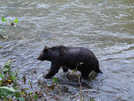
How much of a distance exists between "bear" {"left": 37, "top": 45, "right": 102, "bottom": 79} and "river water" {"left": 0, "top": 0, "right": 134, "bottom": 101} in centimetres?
39

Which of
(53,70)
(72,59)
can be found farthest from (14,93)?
(72,59)

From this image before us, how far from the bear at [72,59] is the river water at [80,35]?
0.39m

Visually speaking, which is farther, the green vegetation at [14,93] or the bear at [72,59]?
the bear at [72,59]

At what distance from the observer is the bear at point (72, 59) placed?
22.9ft

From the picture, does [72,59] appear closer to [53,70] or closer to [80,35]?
[53,70]

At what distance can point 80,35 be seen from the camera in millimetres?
10641

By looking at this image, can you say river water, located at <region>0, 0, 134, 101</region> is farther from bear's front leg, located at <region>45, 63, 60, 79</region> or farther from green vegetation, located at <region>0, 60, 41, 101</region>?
green vegetation, located at <region>0, 60, 41, 101</region>

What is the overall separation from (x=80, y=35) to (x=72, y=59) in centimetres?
369

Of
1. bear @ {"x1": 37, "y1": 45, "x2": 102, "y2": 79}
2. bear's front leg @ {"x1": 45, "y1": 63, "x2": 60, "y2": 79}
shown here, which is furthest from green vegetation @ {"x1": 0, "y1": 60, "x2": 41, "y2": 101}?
bear @ {"x1": 37, "y1": 45, "x2": 102, "y2": 79}

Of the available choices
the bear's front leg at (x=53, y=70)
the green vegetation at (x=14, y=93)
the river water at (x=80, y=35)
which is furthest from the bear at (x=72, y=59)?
the green vegetation at (x=14, y=93)

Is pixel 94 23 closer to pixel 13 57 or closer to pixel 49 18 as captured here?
pixel 49 18

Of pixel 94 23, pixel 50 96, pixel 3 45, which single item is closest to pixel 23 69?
pixel 50 96

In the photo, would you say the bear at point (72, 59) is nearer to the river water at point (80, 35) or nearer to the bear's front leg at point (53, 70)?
the bear's front leg at point (53, 70)

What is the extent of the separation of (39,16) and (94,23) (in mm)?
2932
